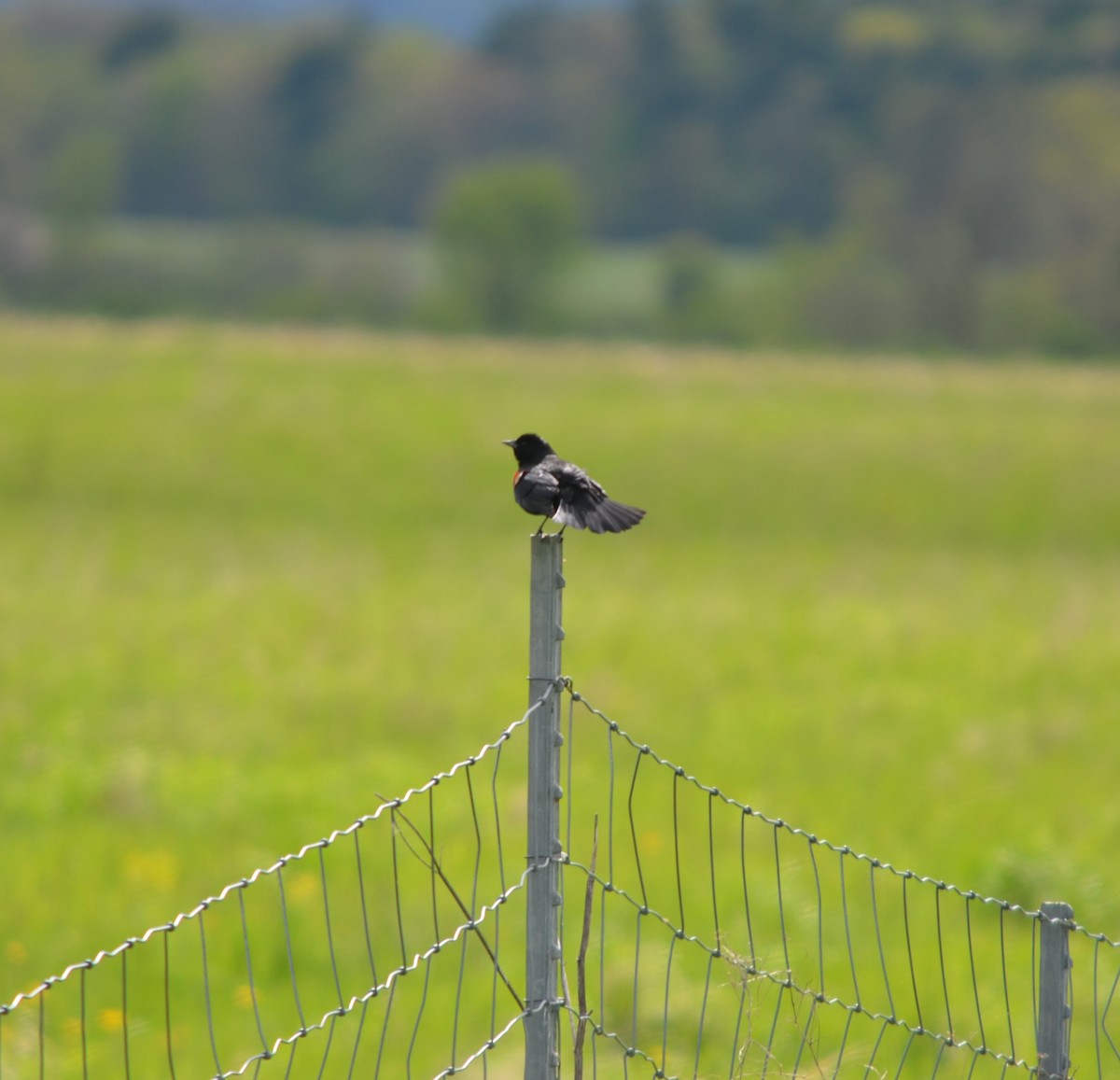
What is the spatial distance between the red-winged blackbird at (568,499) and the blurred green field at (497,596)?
13.2 ft

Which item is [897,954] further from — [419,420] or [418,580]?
[419,420]

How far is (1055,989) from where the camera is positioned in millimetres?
3945

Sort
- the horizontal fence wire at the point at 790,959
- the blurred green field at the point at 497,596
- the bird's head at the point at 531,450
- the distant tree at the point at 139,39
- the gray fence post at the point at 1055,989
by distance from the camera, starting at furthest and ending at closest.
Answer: the distant tree at the point at 139,39, the blurred green field at the point at 497,596, the horizontal fence wire at the point at 790,959, the bird's head at the point at 531,450, the gray fence post at the point at 1055,989

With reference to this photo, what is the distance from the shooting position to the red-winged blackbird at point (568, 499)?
4.31 meters

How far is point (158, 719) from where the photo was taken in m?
12.4

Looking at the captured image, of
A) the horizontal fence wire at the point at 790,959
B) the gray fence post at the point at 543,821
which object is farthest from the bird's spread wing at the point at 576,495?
the horizontal fence wire at the point at 790,959

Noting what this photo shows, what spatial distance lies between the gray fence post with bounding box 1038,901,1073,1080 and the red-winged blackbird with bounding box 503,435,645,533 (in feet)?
4.51

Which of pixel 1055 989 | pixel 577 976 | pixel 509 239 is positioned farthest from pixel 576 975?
pixel 509 239

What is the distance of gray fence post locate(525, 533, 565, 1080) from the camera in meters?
3.67

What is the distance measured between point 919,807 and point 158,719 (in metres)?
5.41

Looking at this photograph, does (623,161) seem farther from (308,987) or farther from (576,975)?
(576,975)

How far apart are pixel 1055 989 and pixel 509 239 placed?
2793 inches

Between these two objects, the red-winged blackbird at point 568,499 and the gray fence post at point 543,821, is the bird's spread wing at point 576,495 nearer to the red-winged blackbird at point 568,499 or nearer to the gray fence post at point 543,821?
the red-winged blackbird at point 568,499

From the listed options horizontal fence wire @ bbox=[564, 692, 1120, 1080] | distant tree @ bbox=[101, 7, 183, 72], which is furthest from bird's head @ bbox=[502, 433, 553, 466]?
distant tree @ bbox=[101, 7, 183, 72]
